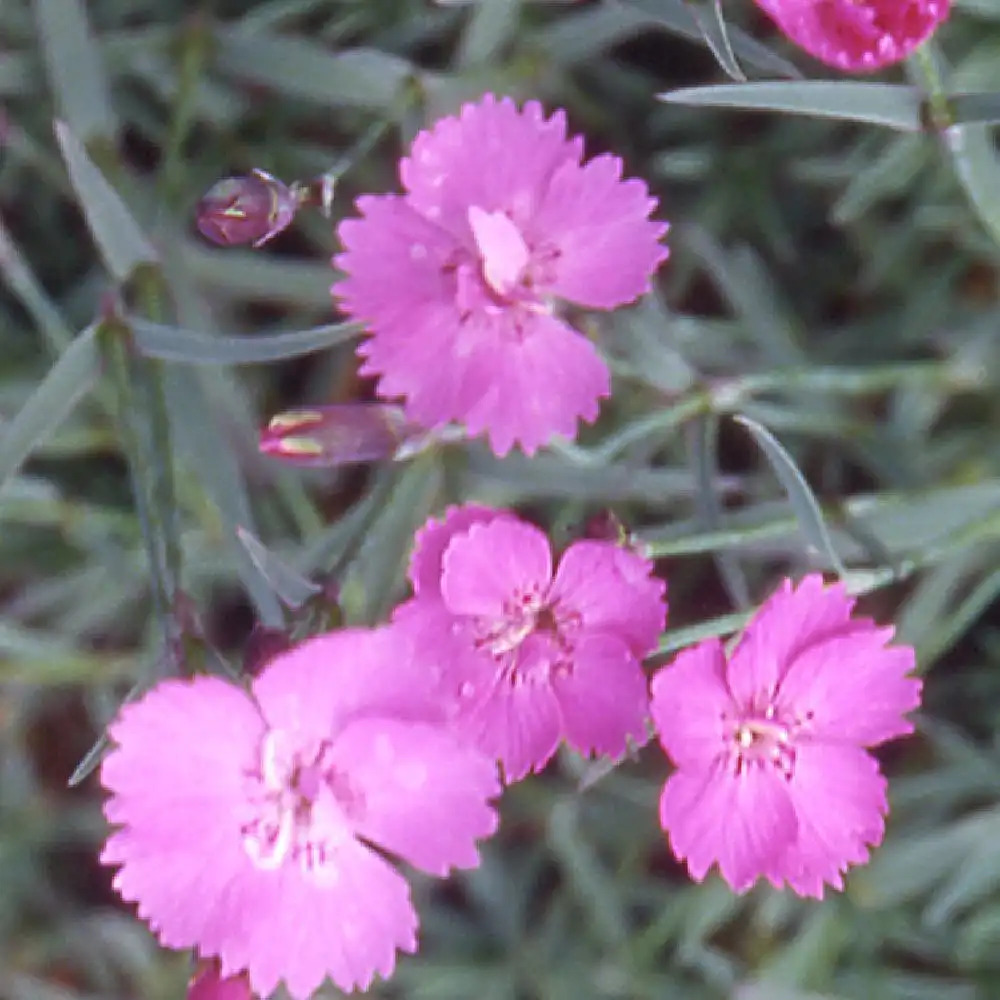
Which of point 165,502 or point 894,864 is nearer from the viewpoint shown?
point 165,502

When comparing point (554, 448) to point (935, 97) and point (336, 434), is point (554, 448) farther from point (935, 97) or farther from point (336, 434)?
point (935, 97)

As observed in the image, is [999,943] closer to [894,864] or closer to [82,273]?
[894,864]

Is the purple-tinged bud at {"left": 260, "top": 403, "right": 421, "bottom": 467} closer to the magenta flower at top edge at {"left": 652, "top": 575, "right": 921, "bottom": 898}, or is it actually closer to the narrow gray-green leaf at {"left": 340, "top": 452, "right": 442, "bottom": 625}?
the narrow gray-green leaf at {"left": 340, "top": 452, "right": 442, "bottom": 625}

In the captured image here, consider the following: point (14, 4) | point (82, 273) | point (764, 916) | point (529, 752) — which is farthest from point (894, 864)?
point (14, 4)

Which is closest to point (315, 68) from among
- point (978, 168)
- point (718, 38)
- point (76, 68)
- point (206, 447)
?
point (76, 68)

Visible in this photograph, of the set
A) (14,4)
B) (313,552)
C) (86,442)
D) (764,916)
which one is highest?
(14,4)

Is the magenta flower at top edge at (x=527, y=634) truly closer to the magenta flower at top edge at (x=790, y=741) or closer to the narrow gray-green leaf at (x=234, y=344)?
the magenta flower at top edge at (x=790, y=741)

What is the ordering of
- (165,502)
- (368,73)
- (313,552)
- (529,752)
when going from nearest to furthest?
1. (529,752)
2. (165,502)
3. (313,552)
4. (368,73)
